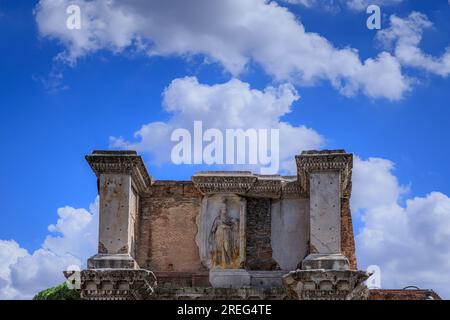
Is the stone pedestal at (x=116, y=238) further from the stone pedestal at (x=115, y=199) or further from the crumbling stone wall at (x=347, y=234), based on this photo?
the crumbling stone wall at (x=347, y=234)

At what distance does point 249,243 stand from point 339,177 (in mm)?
2476

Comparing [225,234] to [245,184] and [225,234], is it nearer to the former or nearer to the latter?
[225,234]

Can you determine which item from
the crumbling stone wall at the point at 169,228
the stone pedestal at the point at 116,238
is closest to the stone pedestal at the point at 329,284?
the crumbling stone wall at the point at 169,228

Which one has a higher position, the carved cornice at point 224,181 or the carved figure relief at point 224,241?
the carved cornice at point 224,181

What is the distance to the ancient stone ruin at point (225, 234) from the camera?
2058cm

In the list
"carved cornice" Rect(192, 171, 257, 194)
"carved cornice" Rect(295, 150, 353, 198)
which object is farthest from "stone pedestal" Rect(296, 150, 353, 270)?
"carved cornice" Rect(192, 171, 257, 194)

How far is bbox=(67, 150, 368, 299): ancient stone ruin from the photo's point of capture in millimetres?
20578

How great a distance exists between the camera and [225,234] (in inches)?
869

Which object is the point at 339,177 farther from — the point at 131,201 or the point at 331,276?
the point at 131,201

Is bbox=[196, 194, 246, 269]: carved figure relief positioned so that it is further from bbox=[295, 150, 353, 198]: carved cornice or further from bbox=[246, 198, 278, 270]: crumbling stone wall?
bbox=[295, 150, 353, 198]: carved cornice

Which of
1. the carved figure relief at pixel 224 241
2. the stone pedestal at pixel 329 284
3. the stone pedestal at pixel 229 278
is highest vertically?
the carved figure relief at pixel 224 241

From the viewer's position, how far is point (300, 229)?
22219 mm

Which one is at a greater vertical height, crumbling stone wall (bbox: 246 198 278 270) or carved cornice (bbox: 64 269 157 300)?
crumbling stone wall (bbox: 246 198 278 270)
